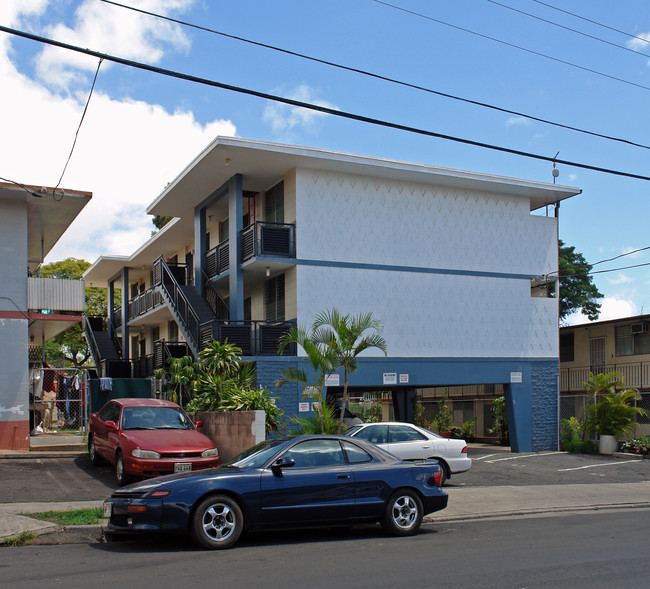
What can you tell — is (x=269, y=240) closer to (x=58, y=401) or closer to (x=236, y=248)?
(x=236, y=248)

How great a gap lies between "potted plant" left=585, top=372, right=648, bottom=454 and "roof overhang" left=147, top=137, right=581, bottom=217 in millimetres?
6691

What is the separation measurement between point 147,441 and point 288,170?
10.7 meters

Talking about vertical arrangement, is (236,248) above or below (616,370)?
above

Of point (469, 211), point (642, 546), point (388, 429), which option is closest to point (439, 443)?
point (388, 429)

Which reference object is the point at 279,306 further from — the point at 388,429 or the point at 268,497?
the point at 268,497

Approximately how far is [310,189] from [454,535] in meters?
14.0

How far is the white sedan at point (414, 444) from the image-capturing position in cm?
1694

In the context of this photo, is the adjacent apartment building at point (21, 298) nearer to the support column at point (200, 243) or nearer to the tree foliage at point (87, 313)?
the support column at point (200, 243)

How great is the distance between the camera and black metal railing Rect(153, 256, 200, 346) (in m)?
24.5

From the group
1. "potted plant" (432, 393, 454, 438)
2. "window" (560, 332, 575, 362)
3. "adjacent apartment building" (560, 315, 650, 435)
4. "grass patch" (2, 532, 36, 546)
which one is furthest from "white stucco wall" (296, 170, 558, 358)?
"grass patch" (2, 532, 36, 546)

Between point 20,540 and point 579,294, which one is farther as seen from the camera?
point 579,294

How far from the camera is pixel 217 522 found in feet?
31.4

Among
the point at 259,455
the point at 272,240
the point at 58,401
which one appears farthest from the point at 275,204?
the point at 259,455

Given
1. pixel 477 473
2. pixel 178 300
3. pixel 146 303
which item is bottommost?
pixel 477 473
